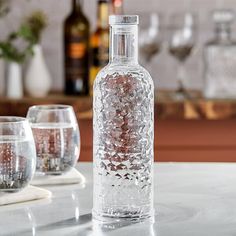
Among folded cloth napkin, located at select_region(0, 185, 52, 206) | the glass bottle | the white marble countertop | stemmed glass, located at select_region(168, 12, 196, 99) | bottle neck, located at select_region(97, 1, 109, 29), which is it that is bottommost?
the white marble countertop

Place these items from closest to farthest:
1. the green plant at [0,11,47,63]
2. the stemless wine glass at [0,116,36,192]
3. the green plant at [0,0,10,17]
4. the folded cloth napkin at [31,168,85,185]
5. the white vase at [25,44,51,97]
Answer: the stemless wine glass at [0,116,36,192], the folded cloth napkin at [31,168,85,185], the green plant at [0,11,47,63], the white vase at [25,44,51,97], the green plant at [0,0,10,17]

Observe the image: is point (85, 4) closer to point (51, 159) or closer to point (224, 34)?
point (224, 34)

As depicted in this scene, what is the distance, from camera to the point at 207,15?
3320mm

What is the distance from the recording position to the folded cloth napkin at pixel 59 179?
1.38 meters

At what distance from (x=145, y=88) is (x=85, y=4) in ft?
7.18

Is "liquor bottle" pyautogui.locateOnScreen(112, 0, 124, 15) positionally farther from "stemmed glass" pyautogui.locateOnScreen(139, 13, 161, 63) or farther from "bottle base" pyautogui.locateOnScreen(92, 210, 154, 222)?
"bottle base" pyautogui.locateOnScreen(92, 210, 154, 222)

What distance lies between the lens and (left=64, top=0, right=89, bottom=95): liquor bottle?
303 cm

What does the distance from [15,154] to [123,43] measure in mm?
240

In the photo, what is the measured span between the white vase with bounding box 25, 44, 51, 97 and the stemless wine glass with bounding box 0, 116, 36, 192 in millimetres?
1836

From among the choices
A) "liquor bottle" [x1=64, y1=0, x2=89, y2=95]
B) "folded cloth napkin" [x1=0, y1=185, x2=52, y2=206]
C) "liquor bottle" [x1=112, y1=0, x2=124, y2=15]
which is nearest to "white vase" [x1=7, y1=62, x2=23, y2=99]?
"liquor bottle" [x1=64, y1=0, x2=89, y2=95]

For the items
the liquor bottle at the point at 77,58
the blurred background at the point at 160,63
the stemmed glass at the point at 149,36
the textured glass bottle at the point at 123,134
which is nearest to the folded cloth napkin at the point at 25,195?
the textured glass bottle at the point at 123,134

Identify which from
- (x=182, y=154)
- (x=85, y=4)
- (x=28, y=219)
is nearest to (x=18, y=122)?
(x=28, y=219)

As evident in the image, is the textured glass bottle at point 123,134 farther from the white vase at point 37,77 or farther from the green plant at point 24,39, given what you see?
the white vase at point 37,77

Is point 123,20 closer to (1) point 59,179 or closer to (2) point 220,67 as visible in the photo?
(1) point 59,179
